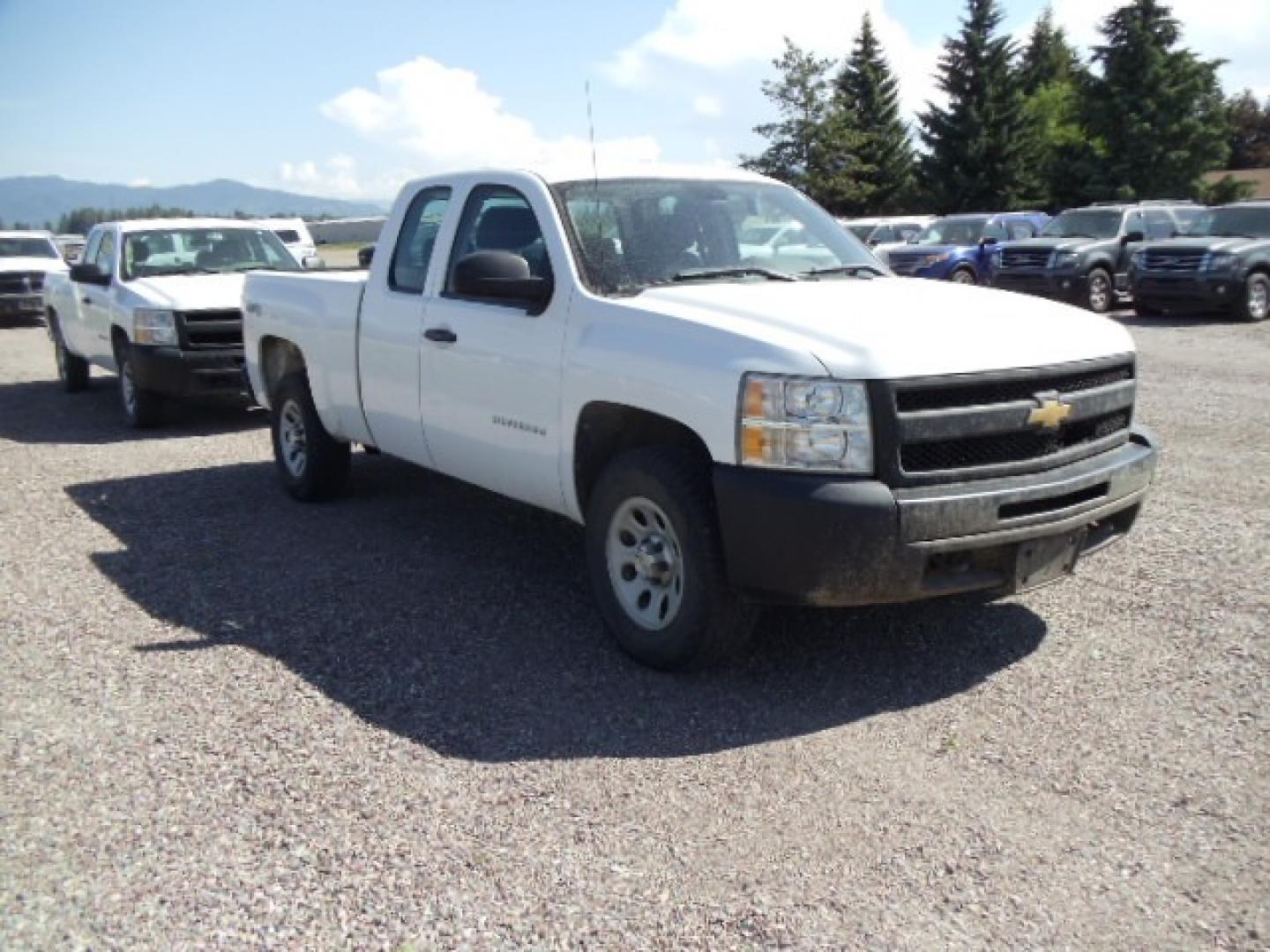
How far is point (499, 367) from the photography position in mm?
5312

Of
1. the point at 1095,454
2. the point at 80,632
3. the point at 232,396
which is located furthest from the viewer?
the point at 232,396

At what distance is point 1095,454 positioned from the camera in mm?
4652

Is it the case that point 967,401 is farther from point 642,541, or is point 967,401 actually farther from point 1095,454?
point 642,541

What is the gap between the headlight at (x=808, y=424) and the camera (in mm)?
4004

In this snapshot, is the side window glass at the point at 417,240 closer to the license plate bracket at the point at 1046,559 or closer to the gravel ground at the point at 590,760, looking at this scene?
the gravel ground at the point at 590,760

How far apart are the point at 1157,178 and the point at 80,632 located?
168ft

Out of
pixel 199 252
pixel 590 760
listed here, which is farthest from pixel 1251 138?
pixel 590 760

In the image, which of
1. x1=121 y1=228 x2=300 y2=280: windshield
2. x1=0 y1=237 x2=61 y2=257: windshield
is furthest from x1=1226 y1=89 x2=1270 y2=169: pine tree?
x1=121 y1=228 x2=300 y2=280: windshield

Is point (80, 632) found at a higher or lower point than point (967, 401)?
lower

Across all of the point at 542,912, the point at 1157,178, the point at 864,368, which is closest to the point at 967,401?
the point at 864,368

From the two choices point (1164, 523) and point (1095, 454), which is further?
point (1164, 523)

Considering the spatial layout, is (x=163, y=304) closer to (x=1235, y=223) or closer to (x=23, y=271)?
(x=23, y=271)

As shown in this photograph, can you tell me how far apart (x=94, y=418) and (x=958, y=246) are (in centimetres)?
1630

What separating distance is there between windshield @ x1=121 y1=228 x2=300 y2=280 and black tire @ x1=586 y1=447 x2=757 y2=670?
305 inches
